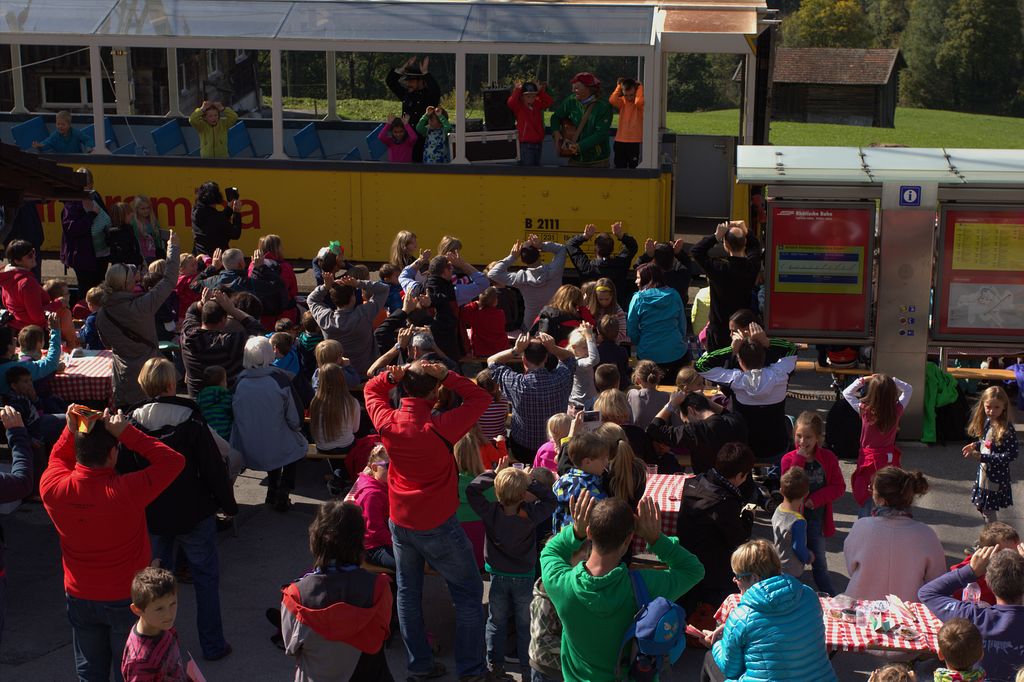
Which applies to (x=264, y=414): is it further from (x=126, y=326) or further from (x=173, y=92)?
(x=173, y=92)

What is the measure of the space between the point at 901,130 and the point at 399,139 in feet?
155

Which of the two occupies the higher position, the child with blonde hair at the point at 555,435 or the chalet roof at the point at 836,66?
the chalet roof at the point at 836,66

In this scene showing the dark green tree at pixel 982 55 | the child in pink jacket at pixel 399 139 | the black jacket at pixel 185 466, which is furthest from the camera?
the dark green tree at pixel 982 55

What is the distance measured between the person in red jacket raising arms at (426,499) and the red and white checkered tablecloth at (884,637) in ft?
4.22

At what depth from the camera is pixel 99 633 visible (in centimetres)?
611

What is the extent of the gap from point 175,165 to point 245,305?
506 cm

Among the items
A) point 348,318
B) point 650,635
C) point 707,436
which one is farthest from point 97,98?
point 650,635

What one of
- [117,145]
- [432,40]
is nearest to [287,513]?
[432,40]

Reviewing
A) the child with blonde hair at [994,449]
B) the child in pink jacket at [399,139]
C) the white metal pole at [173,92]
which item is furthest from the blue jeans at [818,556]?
the white metal pole at [173,92]

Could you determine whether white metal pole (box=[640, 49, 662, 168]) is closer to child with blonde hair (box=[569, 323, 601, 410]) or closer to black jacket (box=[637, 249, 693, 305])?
black jacket (box=[637, 249, 693, 305])

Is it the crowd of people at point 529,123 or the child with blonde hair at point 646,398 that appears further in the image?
the crowd of people at point 529,123

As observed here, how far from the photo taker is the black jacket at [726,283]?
10.4 m

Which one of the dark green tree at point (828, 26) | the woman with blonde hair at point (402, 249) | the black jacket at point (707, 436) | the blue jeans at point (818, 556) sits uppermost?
the dark green tree at point (828, 26)

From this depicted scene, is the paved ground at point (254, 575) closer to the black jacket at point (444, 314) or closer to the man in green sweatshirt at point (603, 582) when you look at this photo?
the black jacket at point (444, 314)
